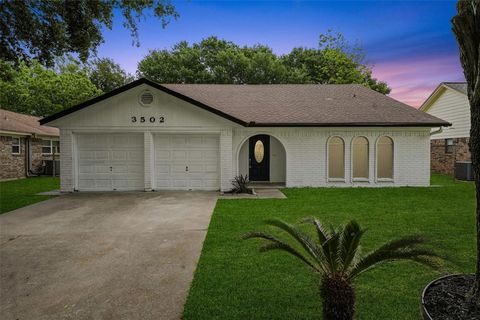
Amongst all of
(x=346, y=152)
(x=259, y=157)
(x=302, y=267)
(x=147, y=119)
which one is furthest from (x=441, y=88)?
(x=302, y=267)

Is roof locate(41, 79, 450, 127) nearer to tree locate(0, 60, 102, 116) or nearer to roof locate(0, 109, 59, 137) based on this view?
roof locate(0, 109, 59, 137)

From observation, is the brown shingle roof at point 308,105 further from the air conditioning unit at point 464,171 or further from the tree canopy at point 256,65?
the tree canopy at point 256,65

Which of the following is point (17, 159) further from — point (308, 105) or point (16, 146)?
point (308, 105)

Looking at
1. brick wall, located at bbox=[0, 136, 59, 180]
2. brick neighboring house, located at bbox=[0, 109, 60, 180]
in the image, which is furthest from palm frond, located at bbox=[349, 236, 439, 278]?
brick wall, located at bbox=[0, 136, 59, 180]

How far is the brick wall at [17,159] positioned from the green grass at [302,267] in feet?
52.4

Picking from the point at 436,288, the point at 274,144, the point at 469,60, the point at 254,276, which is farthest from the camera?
the point at 274,144

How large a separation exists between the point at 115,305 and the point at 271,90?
1570 centimetres

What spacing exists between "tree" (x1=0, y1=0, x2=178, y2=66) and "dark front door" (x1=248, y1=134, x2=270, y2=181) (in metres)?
7.77

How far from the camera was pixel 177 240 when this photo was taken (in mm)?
6391

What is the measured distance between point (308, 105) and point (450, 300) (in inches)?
525

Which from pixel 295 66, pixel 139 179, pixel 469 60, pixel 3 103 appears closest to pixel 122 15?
pixel 139 179

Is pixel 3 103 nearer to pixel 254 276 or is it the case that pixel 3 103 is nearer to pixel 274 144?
pixel 274 144

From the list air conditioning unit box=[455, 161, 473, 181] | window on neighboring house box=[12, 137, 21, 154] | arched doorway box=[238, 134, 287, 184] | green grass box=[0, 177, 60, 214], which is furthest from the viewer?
window on neighboring house box=[12, 137, 21, 154]

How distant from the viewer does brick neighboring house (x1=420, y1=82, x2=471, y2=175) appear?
18.8 metres
